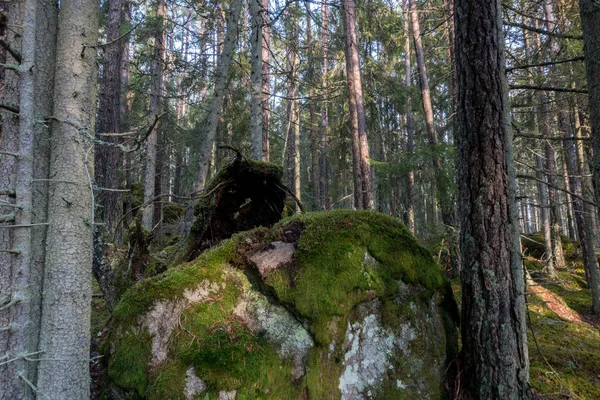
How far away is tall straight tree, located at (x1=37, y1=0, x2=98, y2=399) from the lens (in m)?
2.04

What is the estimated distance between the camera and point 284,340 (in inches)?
98.8

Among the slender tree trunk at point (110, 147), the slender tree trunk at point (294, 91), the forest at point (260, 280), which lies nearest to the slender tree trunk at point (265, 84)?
the slender tree trunk at point (294, 91)

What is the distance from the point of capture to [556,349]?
14.1 feet

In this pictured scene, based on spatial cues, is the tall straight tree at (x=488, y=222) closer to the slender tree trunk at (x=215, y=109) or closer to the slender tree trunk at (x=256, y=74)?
the slender tree trunk at (x=215, y=109)

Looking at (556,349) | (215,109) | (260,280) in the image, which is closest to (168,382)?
(260,280)

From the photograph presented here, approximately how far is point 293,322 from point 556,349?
406cm

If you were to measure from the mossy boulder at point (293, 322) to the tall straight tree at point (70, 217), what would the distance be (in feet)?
1.12

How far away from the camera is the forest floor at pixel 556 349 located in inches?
125

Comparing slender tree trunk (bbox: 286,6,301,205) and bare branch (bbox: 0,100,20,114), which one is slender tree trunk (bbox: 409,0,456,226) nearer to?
slender tree trunk (bbox: 286,6,301,205)

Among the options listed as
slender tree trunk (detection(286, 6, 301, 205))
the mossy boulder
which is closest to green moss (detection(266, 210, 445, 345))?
the mossy boulder

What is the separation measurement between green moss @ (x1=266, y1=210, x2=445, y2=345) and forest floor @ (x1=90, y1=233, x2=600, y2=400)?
100 centimetres

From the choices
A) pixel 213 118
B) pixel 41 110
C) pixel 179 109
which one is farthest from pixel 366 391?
pixel 179 109

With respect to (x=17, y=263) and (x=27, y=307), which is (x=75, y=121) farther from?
(x=27, y=307)

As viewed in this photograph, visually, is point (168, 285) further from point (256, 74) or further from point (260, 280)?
point (256, 74)
